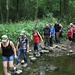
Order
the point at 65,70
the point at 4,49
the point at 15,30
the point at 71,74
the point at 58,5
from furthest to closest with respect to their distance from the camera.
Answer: the point at 58,5, the point at 15,30, the point at 65,70, the point at 71,74, the point at 4,49

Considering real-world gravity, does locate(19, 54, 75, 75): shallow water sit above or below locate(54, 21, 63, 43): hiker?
below

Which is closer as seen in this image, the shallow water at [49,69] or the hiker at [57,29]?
the shallow water at [49,69]

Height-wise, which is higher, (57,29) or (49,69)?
(57,29)

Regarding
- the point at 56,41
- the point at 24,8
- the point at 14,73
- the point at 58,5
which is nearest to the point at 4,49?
the point at 14,73

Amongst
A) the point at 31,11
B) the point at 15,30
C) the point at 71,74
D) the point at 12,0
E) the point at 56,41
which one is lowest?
the point at 71,74

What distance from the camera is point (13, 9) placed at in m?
32.2

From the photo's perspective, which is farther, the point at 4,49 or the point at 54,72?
the point at 54,72

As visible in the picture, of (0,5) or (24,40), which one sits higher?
(0,5)

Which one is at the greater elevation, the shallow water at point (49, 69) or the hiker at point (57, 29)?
the hiker at point (57, 29)

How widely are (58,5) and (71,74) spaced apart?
2137 cm

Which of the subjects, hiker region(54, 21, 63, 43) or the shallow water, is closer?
the shallow water

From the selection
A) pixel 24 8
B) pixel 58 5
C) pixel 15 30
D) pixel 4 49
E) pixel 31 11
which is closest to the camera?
pixel 4 49

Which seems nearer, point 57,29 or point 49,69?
point 49,69

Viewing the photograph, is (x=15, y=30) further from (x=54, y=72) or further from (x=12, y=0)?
(x=12, y=0)
